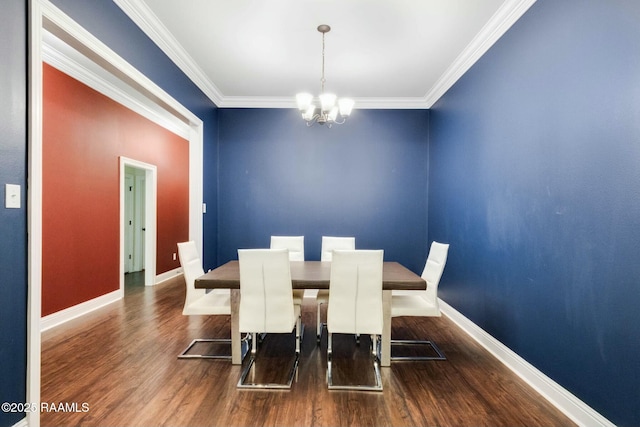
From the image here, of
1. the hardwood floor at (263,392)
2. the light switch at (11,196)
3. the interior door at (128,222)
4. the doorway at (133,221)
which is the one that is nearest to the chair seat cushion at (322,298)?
the hardwood floor at (263,392)

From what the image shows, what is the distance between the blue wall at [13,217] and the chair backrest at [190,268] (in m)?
1.01

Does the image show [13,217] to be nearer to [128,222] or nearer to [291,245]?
[291,245]

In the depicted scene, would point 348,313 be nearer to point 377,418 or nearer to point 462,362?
point 377,418

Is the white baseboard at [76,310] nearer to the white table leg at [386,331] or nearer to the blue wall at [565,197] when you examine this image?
the white table leg at [386,331]

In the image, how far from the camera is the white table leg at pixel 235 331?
2453mm

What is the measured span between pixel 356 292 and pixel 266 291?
649 millimetres

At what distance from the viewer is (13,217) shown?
5.03 feet

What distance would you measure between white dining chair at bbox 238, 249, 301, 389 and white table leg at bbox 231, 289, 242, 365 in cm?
22

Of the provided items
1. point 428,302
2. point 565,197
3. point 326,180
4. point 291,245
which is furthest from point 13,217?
point 326,180

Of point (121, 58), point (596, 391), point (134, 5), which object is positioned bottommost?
point (596, 391)

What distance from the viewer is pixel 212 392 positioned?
6.73 ft

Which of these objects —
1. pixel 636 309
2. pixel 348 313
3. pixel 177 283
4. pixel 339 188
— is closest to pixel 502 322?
pixel 636 309

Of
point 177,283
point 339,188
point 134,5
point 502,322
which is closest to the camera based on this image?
point 134,5

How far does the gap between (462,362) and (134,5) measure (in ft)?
12.7
